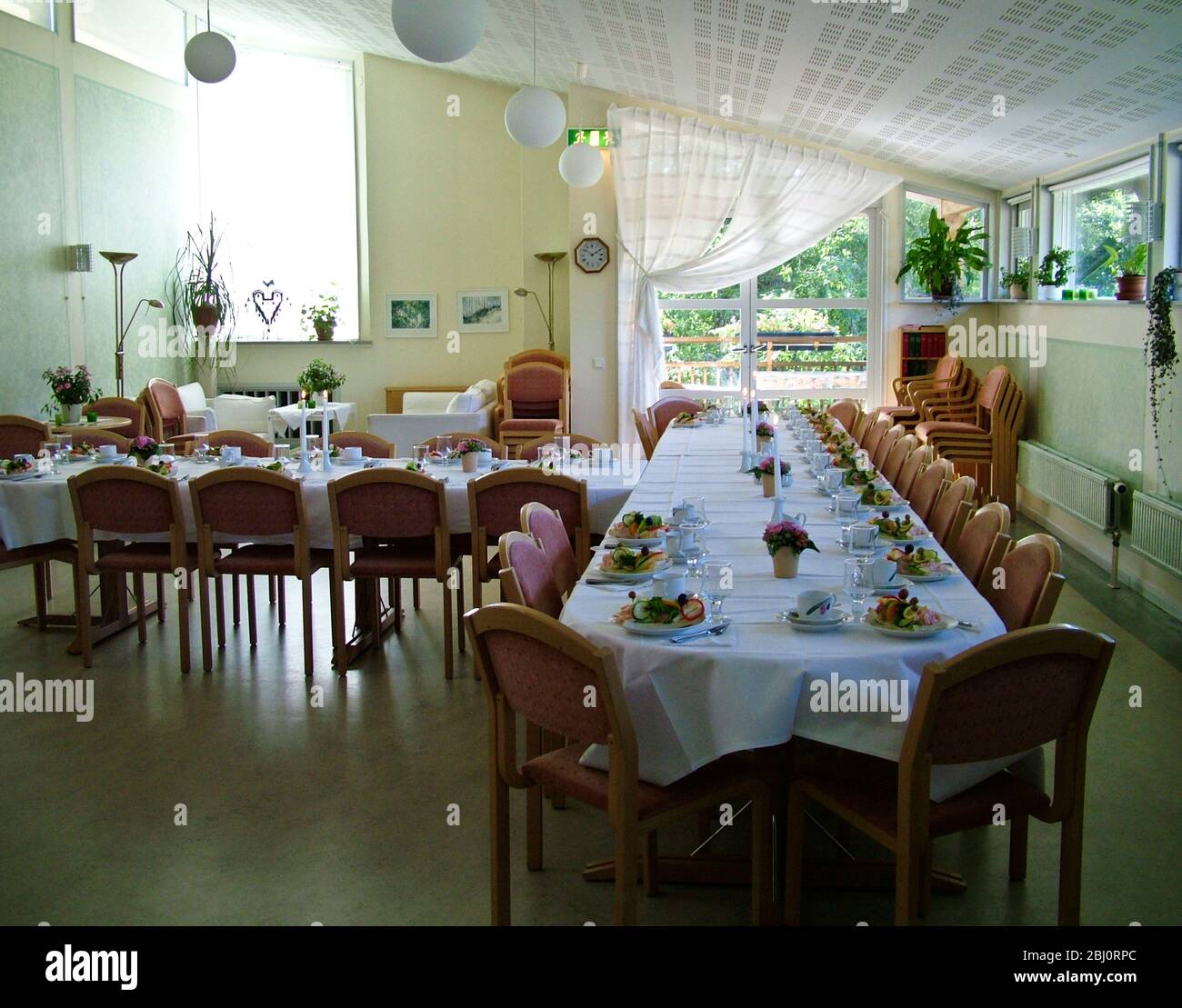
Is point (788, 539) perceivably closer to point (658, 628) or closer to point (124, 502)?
point (658, 628)

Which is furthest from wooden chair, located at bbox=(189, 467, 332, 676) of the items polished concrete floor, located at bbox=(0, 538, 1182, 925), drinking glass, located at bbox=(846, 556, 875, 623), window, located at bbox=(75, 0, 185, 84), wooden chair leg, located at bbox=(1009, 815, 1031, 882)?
window, located at bbox=(75, 0, 185, 84)

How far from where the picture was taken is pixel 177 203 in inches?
517

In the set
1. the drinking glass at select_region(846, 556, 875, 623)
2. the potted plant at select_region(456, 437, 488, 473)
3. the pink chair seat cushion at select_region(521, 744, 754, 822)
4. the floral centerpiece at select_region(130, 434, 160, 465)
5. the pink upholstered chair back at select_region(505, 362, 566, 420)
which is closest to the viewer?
the pink chair seat cushion at select_region(521, 744, 754, 822)

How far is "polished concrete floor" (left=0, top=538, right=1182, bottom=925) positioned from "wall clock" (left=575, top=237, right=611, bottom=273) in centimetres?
712

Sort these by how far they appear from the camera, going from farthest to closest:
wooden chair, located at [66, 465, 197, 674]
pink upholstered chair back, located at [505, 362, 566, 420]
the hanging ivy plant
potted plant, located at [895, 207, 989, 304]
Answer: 1. pink upholstered chair back, located at [505, 362, 566, 420]
2. potted plant, located at [895, 207, 989, 304]
3. the hanging ivy plant
4. wooden chair, located at [66, 465, 197, 674]

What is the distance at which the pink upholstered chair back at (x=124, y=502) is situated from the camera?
18.4 feet

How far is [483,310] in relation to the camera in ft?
44.7

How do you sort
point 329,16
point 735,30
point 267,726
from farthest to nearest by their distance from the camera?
point 329,16 < point 735,30 < point 267,726

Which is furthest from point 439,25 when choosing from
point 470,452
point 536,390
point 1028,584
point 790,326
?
point 790,326

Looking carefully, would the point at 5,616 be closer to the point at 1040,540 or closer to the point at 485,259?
the point at 1040,540

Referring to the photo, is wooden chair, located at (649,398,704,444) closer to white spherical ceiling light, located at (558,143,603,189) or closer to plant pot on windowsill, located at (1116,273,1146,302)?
white spherical ceiling light, located at (558,143,603,189)

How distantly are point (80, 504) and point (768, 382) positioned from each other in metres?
8.02

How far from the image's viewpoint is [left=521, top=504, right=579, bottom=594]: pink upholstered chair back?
416 centimetres

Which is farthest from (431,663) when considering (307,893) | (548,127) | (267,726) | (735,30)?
(735,30)
